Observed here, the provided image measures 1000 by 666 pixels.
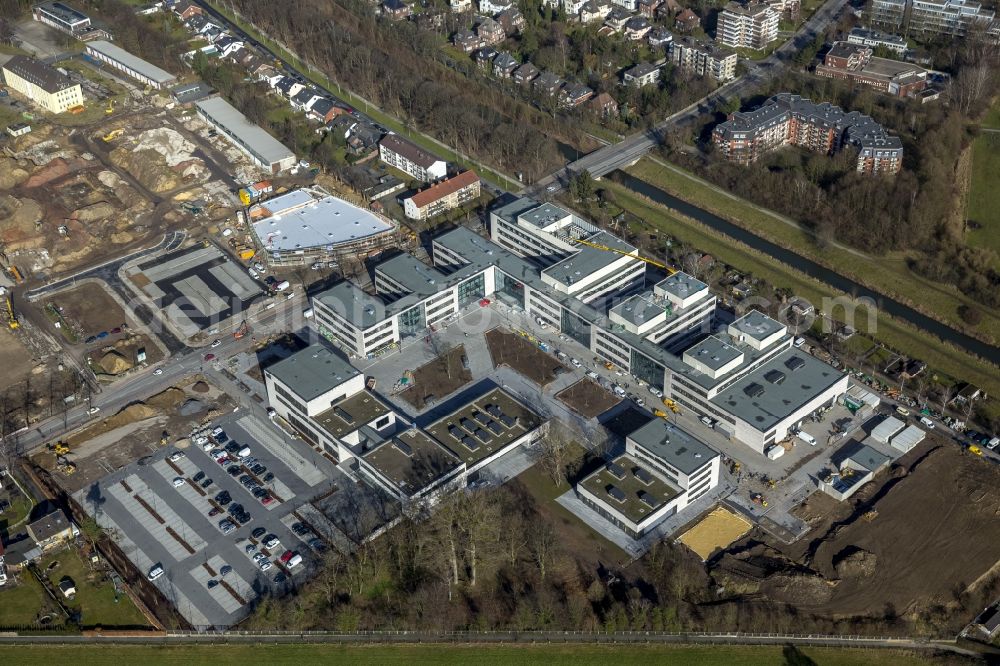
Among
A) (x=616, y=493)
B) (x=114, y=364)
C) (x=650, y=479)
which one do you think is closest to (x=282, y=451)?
(x=114, y=364)

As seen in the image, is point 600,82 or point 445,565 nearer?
point 445,565

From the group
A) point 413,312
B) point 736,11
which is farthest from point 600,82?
point 413,312

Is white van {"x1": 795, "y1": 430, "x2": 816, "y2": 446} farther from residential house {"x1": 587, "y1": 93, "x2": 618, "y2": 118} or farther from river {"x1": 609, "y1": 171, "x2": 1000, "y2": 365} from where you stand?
residential house {"x1": 587, "y1": 93, "x2": 618, "y2": 118}

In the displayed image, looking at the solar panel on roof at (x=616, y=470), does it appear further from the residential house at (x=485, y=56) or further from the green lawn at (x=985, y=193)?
the residential house at (x=485, y=56)

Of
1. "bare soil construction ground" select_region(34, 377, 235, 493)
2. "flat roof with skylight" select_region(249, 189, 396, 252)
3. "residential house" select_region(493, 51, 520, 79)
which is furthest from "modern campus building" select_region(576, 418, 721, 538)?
"residential house" select_region(493, 51, 520, 79)

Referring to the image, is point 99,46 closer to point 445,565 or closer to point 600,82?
point 600,82

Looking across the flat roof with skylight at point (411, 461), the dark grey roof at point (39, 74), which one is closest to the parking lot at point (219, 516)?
the flat roof with skylight at point (411, 461)

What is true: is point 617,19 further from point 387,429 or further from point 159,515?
point 159,515
